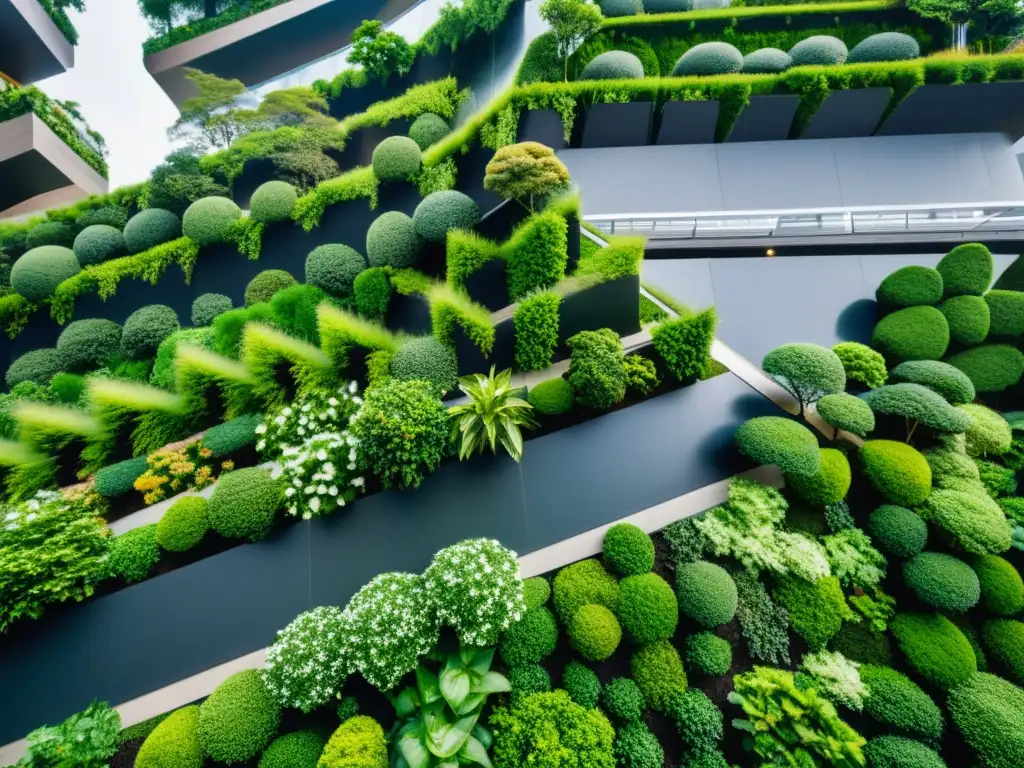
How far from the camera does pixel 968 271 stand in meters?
6.68

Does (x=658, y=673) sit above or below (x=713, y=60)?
below

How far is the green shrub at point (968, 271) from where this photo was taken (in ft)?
21.8

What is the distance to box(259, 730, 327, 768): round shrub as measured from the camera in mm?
3783

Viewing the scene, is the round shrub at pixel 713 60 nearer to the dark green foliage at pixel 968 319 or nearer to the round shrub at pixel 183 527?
the dark green foliage at pixel 968 319

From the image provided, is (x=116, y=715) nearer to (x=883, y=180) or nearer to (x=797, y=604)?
(x=797, y=604)

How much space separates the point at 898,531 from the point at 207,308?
13122 mm

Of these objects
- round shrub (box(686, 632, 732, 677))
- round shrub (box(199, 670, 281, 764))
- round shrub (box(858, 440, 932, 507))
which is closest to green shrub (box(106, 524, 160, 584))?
round shrub (box(199, 670, 281, 764))

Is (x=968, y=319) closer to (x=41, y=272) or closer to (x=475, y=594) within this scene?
(x=475, y=594)

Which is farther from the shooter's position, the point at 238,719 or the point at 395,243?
the point at 395,243

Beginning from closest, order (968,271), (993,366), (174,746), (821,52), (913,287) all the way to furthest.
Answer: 1. (174,746)
2. (993,366)
3. (968,271)
4. (913,287)
5. (821,52)

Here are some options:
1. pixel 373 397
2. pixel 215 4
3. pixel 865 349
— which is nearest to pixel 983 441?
pixel 865 349

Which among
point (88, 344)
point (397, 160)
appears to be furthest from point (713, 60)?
point (88, 344)

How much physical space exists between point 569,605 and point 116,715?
4539mm

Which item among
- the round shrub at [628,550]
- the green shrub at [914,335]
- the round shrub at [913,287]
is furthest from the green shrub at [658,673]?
the round shrub at [913,287]
